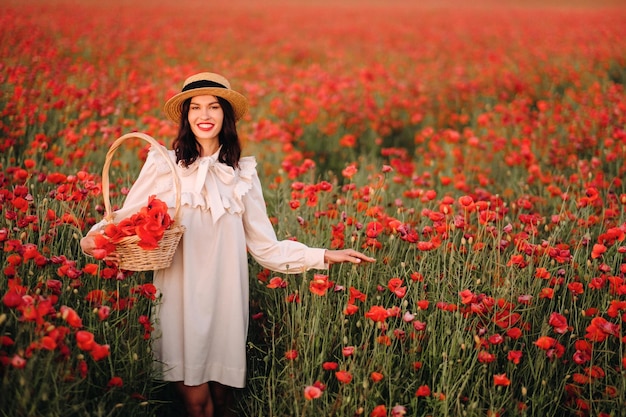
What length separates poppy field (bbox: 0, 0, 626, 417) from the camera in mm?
2182

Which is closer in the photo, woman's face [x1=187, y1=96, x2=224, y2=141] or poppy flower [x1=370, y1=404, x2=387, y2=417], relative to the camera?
poppy flower [x1=370, y1=404, x2=387, y2=417]

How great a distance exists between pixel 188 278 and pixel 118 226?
40 centimetres

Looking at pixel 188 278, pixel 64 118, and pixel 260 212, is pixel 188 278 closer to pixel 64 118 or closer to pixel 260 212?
pixel 260 212

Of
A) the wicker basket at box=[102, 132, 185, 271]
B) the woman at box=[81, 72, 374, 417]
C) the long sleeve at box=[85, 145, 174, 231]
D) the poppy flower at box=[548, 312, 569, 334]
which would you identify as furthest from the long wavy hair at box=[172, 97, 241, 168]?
the poppy flower at box=[548, 312, 569, 334]

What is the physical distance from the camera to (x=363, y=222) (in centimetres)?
335

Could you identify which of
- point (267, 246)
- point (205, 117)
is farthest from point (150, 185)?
point (267, 246)

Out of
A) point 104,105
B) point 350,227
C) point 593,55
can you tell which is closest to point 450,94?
point 593,55

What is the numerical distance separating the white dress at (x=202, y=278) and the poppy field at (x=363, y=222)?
13 cm

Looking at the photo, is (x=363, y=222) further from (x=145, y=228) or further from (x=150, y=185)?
(x=145, y=228)

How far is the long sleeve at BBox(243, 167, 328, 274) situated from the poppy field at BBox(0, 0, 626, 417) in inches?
7.4

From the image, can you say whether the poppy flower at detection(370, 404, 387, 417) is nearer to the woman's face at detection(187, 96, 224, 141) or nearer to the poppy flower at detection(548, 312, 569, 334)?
the poppy flower at detection(548, 312, 569, 334)

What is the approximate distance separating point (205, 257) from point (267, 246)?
291mm

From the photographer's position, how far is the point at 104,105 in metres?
5.27

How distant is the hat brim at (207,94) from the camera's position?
244 cm
